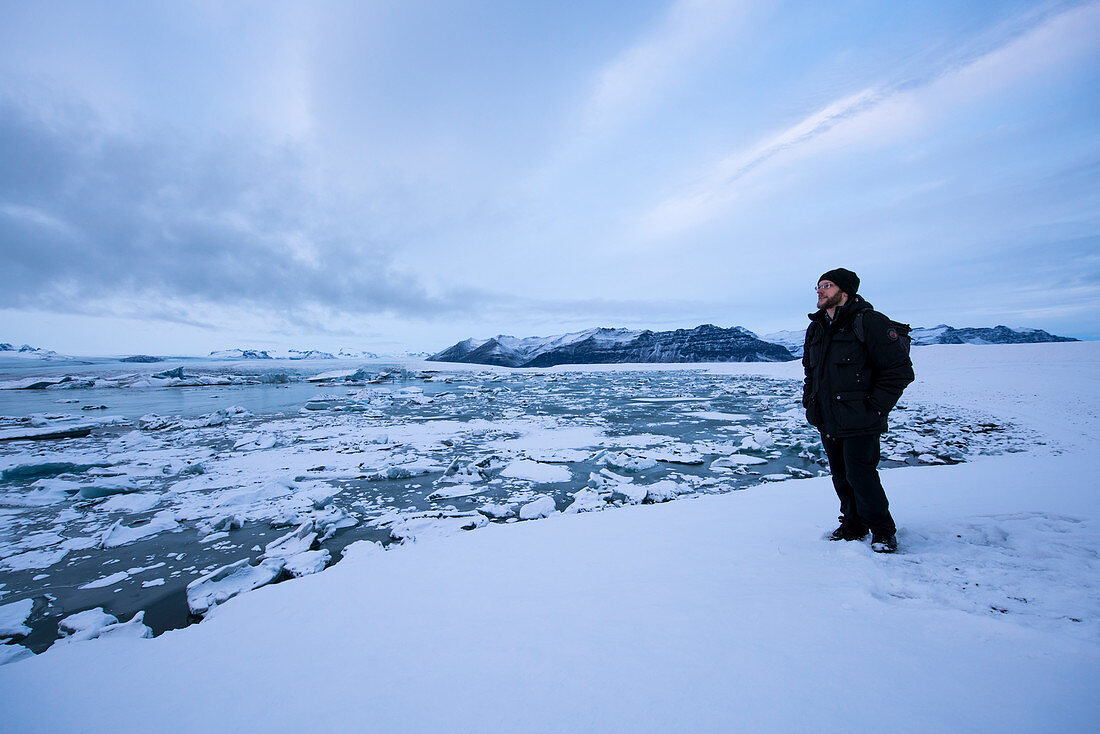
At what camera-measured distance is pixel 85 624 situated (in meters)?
2.27

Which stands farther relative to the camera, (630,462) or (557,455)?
(557,455)

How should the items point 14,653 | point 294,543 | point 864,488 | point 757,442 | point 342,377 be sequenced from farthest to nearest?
point 342,377 < point 757,442 < point 294,543 < point 864,488 < point 14,653

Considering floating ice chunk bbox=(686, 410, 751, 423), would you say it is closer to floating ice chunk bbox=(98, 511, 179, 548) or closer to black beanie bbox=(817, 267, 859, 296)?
black beanie bbox=(817, 267, 859, 296)

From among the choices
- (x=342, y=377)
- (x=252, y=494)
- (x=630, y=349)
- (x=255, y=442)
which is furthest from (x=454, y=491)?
(x=630, y=349)

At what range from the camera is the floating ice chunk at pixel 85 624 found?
2176 millimetres

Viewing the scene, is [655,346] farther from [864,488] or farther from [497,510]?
[864,488]

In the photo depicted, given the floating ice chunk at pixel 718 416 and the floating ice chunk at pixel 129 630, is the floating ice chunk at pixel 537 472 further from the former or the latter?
the floating ice chunk at pixel 718 416

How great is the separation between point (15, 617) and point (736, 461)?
6371 mm

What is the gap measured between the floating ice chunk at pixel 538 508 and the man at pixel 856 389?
2167 millimetres

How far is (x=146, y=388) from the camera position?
21781mm

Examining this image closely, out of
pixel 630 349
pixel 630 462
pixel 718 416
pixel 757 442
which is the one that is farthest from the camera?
pixel 630 349

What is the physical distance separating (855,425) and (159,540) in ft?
17.0

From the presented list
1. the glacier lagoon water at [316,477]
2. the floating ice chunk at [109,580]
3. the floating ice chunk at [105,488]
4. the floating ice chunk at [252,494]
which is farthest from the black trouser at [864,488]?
the floating ice chunk at [105,488]

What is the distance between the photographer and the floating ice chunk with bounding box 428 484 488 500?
14.4 feet
